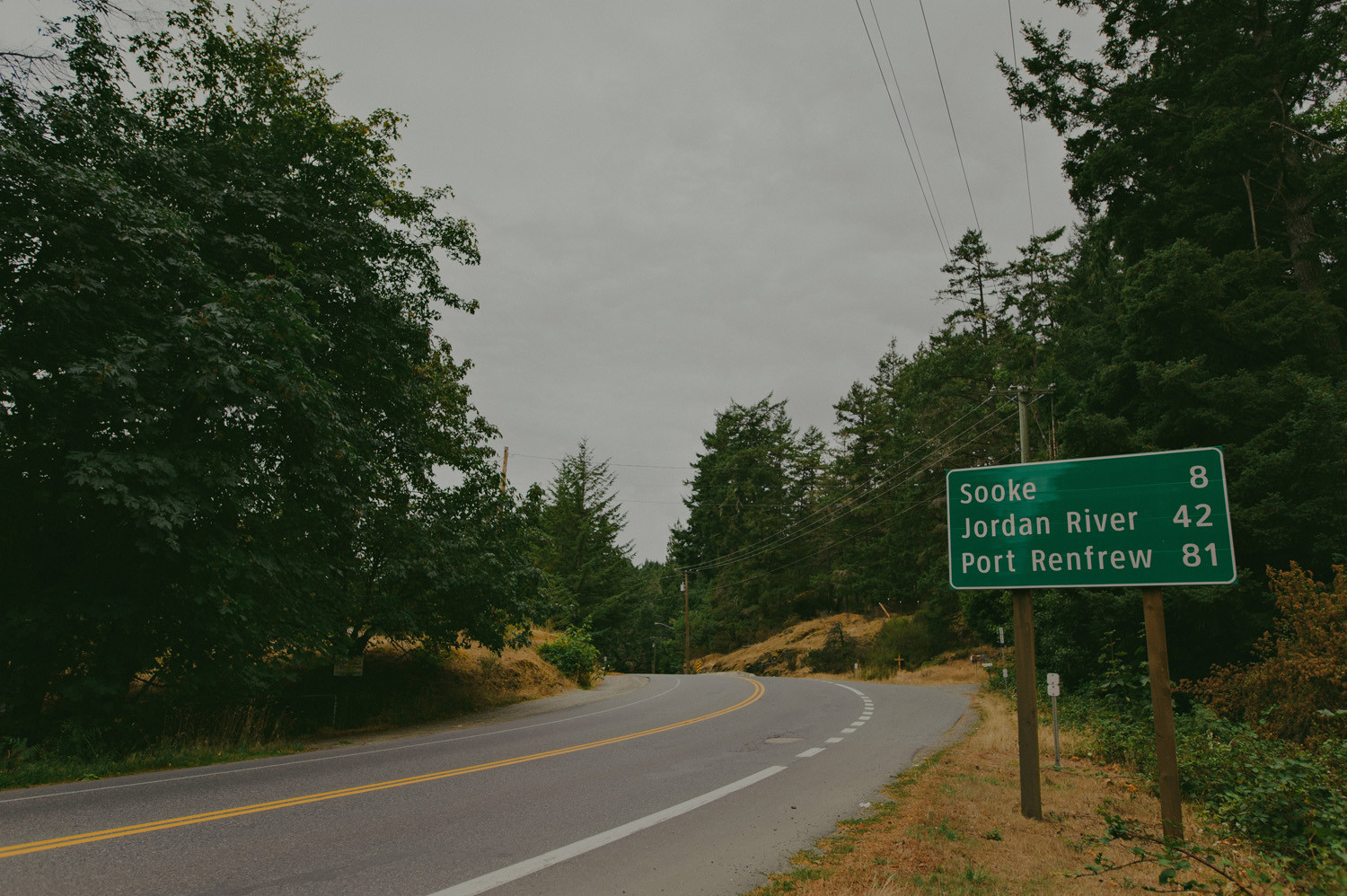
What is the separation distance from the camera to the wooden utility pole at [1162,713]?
5.55 metres

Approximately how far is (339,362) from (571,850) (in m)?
11.7

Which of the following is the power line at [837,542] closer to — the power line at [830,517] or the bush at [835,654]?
the power line at [830,517]

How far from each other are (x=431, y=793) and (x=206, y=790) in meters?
2.53

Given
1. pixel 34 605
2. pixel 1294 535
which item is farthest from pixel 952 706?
pixel 34 605

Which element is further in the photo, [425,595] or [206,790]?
[425,595]

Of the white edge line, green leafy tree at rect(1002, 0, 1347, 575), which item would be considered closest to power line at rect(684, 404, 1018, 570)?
green leafy tree at rect(1002, 0, 1347, 575)

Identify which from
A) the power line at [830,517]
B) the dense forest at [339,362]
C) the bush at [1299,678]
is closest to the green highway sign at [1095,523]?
the bush at [1299,678]

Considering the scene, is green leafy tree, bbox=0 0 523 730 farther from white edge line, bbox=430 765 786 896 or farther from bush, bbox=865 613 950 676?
bush, bbox=865 613 950 676

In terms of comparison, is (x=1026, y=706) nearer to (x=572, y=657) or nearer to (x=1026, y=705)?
(x=1026, y=705)

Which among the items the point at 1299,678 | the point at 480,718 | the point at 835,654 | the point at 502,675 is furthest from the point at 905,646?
the point at 1299,678

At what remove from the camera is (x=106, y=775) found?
27.5ft

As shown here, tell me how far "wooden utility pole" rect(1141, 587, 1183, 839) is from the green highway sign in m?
0.29

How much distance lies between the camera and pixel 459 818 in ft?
20.6

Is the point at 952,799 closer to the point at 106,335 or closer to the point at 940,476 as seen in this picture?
the point at 106,335
